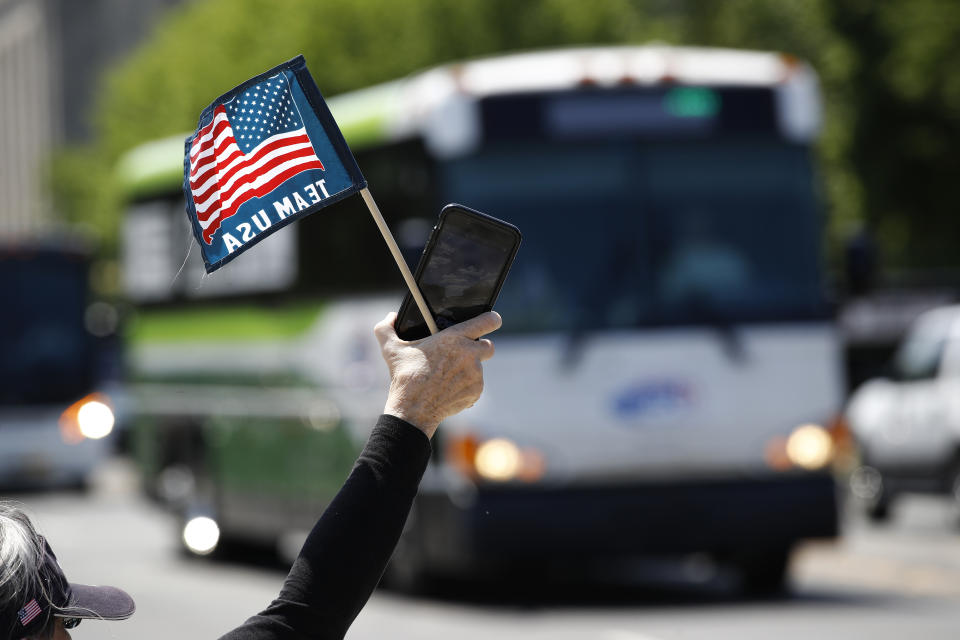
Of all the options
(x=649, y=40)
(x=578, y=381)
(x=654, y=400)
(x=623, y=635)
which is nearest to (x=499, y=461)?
(x=578, y=381)

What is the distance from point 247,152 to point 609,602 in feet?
30.6

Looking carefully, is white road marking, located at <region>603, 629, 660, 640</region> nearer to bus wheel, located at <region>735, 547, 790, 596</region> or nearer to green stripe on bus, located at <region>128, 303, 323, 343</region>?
bus wheel, located at <region>735, 547, 790, 596</region>

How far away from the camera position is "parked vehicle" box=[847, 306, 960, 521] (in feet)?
57.0

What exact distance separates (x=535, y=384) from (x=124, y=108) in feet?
146

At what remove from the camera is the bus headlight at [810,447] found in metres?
11.6

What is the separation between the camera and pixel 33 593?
225cm

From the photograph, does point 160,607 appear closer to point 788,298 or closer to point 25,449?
point 788,298

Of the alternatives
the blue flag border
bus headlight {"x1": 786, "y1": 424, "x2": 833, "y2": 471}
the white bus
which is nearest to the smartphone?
the blue flag border

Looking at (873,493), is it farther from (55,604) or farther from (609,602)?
(55,604)

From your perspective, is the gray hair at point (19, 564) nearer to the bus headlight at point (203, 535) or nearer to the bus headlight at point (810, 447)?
the bus headlight at point (203, 535)

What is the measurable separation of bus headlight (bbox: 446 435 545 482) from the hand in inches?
339

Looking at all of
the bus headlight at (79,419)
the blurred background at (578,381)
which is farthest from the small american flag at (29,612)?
the bus headlight at (79,419)

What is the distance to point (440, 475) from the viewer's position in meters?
11.5

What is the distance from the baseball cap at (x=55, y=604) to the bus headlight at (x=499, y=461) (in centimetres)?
874
